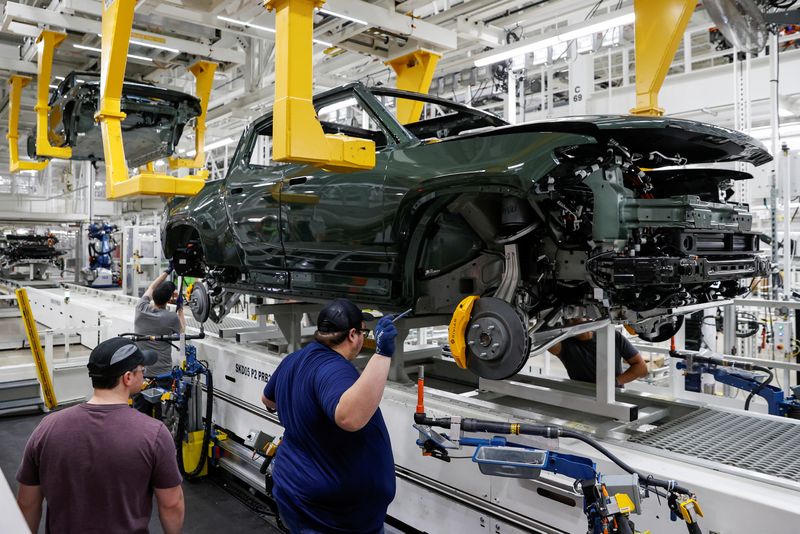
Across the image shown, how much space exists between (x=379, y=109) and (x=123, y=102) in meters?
4.18

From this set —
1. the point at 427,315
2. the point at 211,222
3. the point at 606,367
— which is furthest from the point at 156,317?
the point at 606,367

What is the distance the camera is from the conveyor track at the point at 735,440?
7.43 feet

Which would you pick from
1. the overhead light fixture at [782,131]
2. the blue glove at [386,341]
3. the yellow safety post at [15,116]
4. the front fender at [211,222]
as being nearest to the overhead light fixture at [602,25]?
the front fender at [211,222]

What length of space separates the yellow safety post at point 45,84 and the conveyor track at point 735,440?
20.1ft

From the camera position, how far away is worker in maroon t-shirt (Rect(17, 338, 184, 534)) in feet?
6.34

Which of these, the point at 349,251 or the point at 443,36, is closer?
the point at 349,251

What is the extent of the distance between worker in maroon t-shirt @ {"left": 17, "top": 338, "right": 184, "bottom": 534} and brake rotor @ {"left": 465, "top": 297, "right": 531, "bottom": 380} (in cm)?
129

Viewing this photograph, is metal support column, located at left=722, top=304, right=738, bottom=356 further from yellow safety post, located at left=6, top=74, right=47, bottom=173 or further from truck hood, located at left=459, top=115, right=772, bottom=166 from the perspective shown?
yellow safety post, located at left=6, top=74, right=47, bottom=173

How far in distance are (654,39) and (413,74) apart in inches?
78.7

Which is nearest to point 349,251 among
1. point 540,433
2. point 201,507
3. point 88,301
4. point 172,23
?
point 540,433

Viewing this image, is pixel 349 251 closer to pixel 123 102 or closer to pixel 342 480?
pixel 342 480

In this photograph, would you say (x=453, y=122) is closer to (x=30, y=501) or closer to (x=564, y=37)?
(x=564, y=37)

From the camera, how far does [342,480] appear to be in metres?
2.09

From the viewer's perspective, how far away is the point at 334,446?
83.6 inches
